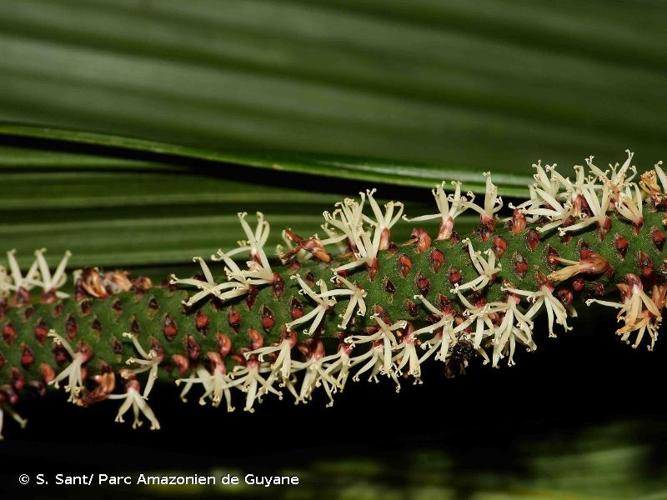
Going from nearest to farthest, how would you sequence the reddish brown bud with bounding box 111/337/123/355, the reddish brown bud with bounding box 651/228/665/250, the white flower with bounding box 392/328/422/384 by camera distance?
the reddish brown bud with bounding box 651/228/665/250 → the white flower with bounding box 392/328/422/384 → the reddish brown bud with bounding box 111/337/123/355

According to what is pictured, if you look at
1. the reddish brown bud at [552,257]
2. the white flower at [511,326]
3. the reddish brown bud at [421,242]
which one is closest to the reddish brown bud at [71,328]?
the reddish brown bud at [421,242]

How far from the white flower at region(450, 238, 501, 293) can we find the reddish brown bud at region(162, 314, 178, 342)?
602 millimetres

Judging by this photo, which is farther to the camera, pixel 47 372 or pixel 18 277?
pixel 18 277

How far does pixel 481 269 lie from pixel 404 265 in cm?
15

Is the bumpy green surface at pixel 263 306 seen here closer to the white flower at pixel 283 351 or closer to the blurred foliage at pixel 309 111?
the white flower at pixel 283 351

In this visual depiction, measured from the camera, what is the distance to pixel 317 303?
146cm

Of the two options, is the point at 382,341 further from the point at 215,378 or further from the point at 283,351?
the point at 215,378

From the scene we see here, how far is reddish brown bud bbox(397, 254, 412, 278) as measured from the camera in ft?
4.63

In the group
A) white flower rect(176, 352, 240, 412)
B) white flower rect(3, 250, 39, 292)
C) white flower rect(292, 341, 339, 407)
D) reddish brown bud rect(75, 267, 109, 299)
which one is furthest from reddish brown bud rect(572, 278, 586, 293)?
white flower rect(3, 250, 39, 292)

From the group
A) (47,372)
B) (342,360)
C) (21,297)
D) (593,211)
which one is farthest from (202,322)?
(593,211)

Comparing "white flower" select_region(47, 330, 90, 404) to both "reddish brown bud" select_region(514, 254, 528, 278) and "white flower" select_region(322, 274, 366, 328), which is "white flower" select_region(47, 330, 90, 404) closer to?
"white flower" select_region(322, 274, 366, 328)

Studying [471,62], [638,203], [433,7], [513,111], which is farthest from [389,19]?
[638,203]

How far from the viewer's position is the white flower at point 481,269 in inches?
52.7

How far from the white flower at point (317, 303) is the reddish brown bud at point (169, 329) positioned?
0.25 metres
